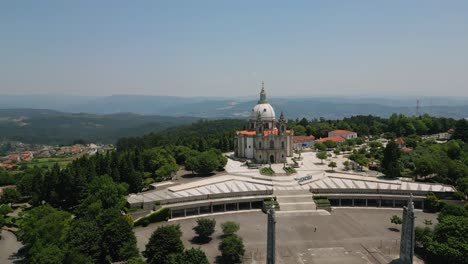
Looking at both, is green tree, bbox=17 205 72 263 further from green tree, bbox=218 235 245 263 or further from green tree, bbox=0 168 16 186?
green tree, bbox=0 168 16 186

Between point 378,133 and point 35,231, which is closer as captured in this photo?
point 35,231

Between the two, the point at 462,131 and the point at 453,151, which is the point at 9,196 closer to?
the point at 453,151

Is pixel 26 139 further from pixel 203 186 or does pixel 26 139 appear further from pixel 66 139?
pixel 203 186

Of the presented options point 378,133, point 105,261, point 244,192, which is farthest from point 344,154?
point 105,261

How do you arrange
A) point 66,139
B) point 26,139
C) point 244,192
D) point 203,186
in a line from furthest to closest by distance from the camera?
point 66,139, point 26,139, point 203,186, point 244,192

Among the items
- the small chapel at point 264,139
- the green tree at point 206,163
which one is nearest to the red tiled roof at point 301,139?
the small chapel at point 264,139
